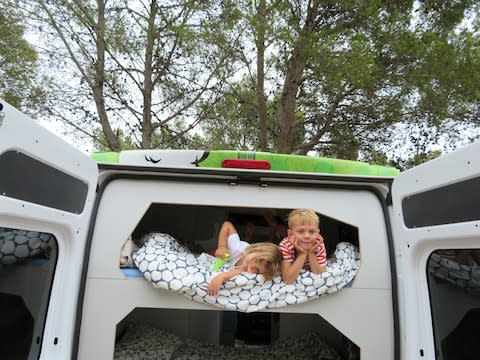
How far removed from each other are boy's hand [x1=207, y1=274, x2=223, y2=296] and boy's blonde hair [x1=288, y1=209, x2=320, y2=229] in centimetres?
46

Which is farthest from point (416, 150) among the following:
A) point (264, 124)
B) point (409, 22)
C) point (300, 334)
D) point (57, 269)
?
point (57, 269)

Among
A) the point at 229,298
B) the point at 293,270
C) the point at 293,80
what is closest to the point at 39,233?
the point at 229,298

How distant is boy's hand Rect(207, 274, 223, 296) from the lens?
73.2 inches

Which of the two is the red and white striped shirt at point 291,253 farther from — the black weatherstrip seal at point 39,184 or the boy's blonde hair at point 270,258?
the black weatherstrip seal at point 39,184

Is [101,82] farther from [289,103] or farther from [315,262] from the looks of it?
[315,262]

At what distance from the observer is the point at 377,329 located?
1835 millimetres

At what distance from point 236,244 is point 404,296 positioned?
959mm

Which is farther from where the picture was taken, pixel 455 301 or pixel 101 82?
pixel 101 82

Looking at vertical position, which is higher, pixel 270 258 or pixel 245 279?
pixel 270 258

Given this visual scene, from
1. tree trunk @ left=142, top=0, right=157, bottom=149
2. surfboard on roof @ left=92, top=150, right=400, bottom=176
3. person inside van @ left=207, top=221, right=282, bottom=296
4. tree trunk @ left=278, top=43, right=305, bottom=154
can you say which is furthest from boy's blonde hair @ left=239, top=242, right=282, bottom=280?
tree trunk @ left=142, top=0, right=157, bottom=149

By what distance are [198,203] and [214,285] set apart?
423 mm

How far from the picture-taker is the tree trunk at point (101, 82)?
8.95m

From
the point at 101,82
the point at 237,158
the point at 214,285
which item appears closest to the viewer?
the point at 214,285

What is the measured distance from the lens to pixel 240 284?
1.92 meters
